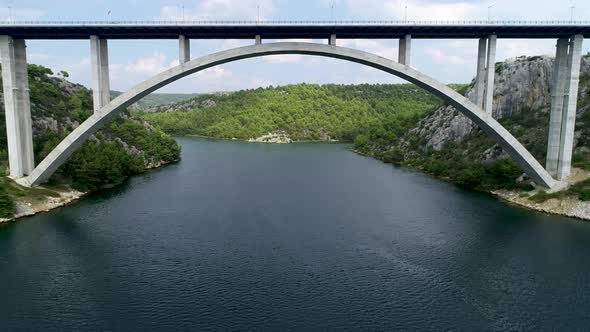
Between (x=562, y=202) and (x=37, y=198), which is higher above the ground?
(x=562, y=202)

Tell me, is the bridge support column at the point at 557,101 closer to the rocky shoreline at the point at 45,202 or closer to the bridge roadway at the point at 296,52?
the bridge roadway at the point at 296,52

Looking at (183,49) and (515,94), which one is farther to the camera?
(515,94)

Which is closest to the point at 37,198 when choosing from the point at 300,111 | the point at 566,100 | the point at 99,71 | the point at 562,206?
the point at 99,71

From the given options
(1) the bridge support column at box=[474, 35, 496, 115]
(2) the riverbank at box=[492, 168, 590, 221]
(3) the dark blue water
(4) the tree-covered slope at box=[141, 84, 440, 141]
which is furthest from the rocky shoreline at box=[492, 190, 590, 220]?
(4) the tree-covered slope at box=[141, 84, 440, 141]

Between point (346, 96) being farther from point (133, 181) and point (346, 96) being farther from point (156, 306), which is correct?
point (156, 306)

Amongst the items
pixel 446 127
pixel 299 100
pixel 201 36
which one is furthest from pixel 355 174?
pixel 299 100

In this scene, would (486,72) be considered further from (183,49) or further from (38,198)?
(38,198)
